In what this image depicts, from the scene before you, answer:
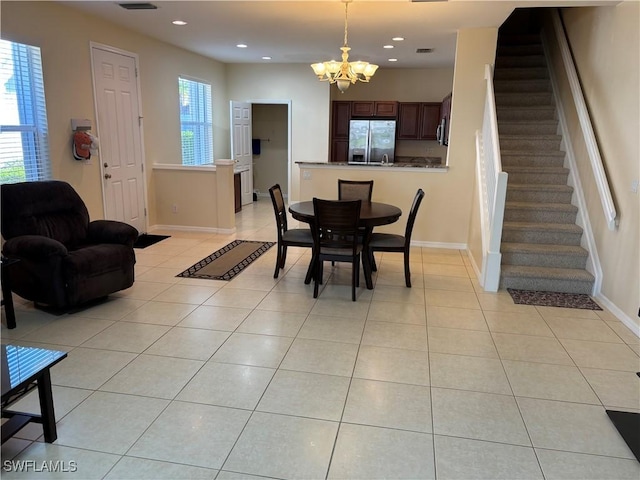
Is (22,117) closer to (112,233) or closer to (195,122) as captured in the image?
(112,233)

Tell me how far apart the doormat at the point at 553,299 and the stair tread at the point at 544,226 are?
0.71m

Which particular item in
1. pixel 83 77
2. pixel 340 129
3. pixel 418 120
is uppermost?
pixel 83 77

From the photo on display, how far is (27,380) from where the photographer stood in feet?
6.10

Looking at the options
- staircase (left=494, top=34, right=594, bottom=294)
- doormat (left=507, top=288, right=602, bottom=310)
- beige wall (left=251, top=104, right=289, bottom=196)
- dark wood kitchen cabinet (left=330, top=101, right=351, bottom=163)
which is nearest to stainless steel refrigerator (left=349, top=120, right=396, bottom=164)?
dark wood kitchen cabinet (left=330, top=101, right=351, bottom=163)

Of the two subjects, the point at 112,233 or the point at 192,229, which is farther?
the point at 192,229

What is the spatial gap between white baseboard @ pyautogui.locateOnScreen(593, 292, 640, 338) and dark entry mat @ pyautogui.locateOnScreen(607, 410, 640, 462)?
1.27 m

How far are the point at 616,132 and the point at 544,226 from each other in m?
1.10

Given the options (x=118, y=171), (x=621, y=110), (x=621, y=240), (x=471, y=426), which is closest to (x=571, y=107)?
(x=621, y=110)

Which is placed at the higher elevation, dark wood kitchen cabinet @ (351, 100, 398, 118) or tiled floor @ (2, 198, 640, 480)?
dark wood kitchen cabinet @ (351, 100, 398, 118)

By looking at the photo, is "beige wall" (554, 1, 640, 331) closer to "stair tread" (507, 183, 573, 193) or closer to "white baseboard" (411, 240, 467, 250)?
"stair tread" (507, 183, 573, 193)

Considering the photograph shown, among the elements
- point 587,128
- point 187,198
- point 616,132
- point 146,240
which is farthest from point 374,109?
point 616,132

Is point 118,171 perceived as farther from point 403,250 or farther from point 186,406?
point 186,406

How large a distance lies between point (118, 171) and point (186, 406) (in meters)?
3.94

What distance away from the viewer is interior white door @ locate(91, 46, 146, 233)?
5062mm
